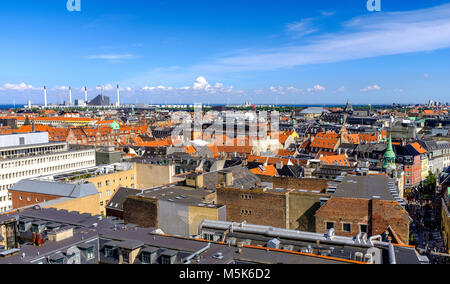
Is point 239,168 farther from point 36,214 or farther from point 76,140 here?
point 76,140

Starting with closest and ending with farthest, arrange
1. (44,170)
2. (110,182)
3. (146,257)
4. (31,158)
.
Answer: (146,257), (110,182), (31,158), (44,170)

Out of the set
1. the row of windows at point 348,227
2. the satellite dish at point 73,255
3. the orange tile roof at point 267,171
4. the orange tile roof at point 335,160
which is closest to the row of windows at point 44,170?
the orange tile roof at point 267,171

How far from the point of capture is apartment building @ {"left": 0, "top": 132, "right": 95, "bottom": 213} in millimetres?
61562

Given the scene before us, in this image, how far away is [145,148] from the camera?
279 feet

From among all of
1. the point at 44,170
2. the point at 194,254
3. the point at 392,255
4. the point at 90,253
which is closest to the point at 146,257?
the point at 194,254

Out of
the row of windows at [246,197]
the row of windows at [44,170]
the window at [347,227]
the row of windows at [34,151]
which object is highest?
the row of windows at [34,151]

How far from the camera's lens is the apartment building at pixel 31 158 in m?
61.6

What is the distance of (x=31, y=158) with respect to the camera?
65625 millimetres

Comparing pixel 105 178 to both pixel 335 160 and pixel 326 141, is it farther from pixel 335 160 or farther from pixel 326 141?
pixel 326 141

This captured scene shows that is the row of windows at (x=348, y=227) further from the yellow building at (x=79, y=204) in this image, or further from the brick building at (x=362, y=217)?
the yellow building at (x=79, y=204)
